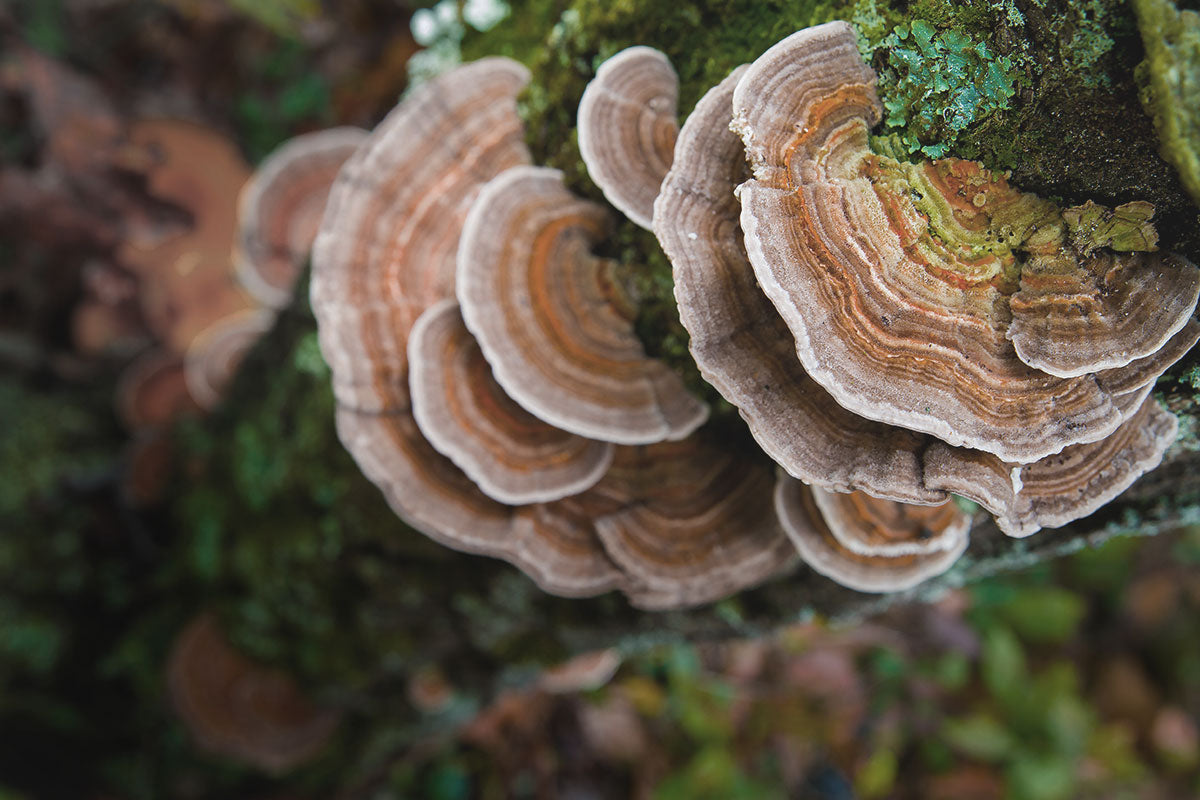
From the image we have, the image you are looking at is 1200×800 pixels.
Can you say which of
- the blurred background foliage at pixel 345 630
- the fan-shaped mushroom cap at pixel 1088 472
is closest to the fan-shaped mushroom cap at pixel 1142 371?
the fan-shaped mushroom cap at pixel 1088 472

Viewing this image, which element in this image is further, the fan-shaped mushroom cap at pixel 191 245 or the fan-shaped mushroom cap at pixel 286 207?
the fan-shaped mushroom cap at pixel 191 245

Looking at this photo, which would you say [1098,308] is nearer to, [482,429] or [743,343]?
[743,343]

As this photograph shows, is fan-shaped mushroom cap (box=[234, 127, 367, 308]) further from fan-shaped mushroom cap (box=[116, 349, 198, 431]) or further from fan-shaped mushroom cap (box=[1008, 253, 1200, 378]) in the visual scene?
fan-shaped mushroom cap (box=[1008, 253, 1200, 378])

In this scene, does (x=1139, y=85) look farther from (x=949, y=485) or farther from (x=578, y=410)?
(x=578, y=410)

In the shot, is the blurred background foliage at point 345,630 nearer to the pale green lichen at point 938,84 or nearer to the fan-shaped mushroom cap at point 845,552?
the fan-shaped mushroom cap at point 845,552

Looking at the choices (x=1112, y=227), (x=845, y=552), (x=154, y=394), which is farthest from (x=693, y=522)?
(x=154, y=394)

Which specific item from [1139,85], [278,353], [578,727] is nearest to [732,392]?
[1139,85]

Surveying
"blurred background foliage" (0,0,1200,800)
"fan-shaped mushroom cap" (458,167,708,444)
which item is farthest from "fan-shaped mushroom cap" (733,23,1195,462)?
"blurred background foliage" (0,0,1200,800)
